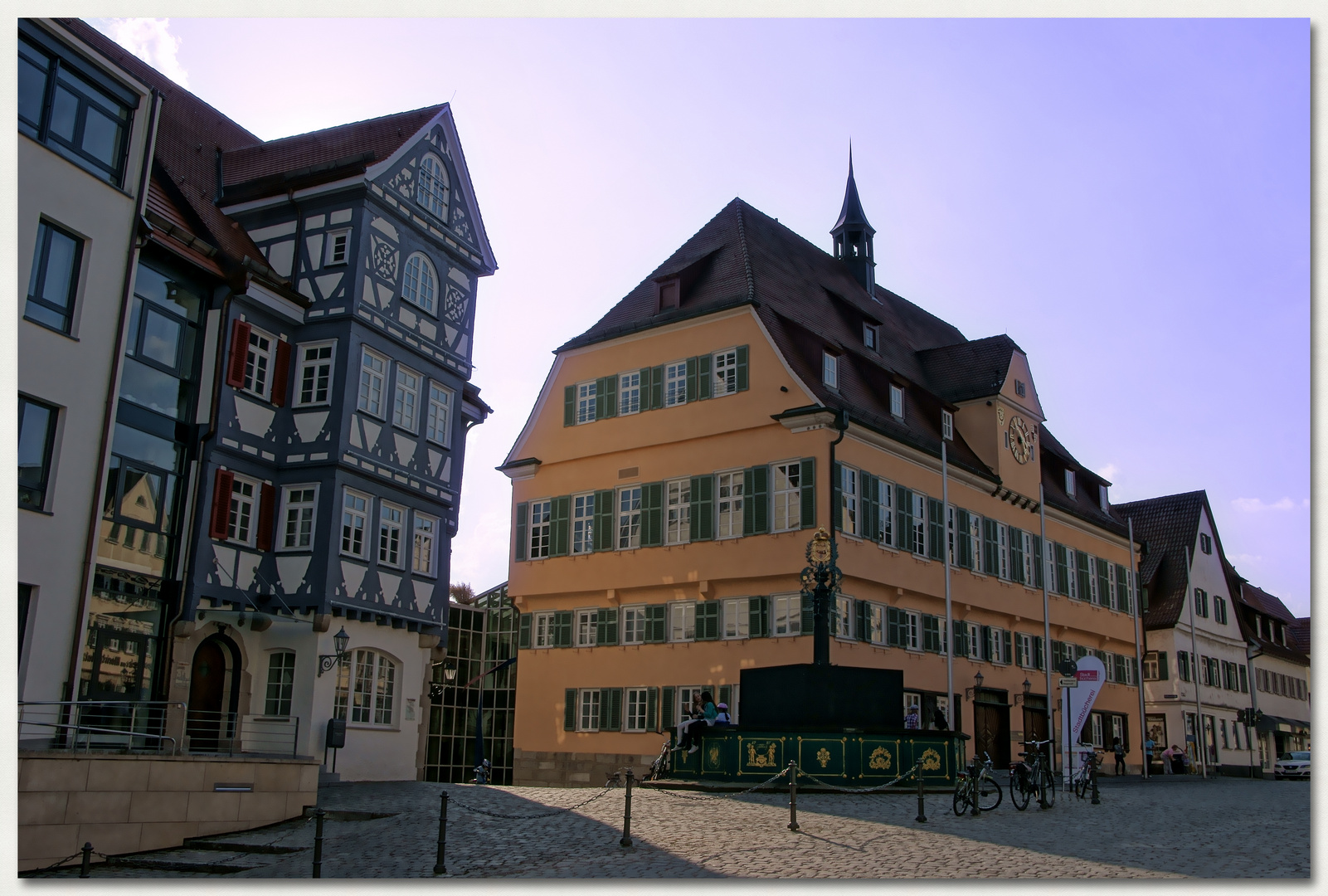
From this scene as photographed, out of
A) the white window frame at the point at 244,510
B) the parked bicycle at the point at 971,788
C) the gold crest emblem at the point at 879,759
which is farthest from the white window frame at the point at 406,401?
the parked bicycle at the point at 971,788

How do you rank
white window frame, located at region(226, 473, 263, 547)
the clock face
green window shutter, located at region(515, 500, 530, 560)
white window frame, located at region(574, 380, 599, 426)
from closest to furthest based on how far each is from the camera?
white window frame, located at region(226, 473, 263, 547)
white window frame, located at region(574, 380, 599, 426)
green window shutter, located at region(515, 500, 530, 560)
the clock face

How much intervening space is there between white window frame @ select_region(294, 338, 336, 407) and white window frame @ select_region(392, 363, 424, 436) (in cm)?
160

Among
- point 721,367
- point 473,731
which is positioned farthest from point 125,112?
point 473,731

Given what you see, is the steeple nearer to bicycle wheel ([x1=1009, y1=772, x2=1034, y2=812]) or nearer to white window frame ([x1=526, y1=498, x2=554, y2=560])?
white window frame ([x1=526, y1=498, x2=554, y2=560])

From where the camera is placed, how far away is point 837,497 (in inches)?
1155

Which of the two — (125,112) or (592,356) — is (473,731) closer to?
(592,356)

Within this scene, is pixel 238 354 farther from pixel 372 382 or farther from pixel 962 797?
pixel 962 797

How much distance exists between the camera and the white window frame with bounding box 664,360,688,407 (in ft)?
Result: 107

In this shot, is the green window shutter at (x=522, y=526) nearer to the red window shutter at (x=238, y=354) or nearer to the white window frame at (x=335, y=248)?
the white window frame at (x=335, y=248)

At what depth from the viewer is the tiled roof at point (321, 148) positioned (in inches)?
1035

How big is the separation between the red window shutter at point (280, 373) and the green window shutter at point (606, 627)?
37.7 feet

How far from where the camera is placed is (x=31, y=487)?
17.2m

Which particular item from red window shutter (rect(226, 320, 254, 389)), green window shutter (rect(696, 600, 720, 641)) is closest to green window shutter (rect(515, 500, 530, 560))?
green window shutter (rect(696, 600, 720, 641))

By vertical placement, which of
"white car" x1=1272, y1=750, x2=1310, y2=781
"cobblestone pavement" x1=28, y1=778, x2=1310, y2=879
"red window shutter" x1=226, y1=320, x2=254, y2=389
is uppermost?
"red window shutter" x1=226, y1=320, x2=254, y2=389
